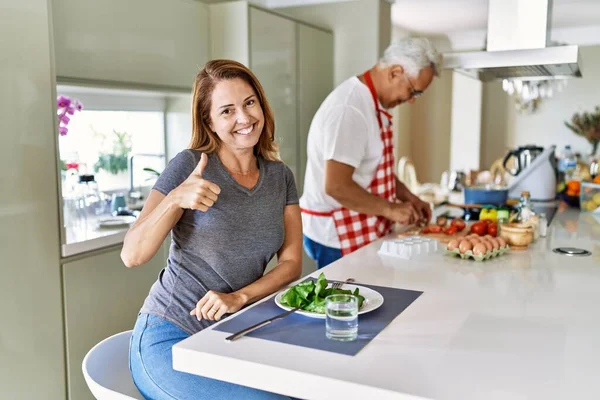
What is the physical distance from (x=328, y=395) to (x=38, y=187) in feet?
4.58

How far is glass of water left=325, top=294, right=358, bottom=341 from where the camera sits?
112cm

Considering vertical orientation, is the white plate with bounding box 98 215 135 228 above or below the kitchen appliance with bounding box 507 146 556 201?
below

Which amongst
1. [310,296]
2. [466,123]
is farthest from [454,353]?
[466,123]

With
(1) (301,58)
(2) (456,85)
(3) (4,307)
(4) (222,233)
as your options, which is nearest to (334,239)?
(4) (222,233)

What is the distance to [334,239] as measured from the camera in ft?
8.14

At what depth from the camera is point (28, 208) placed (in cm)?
194

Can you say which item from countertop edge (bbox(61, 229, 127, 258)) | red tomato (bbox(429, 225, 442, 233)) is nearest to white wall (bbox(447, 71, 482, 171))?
red tomato (bbox(429, 225, 442, 233))

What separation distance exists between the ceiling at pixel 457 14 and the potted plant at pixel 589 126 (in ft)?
3.61

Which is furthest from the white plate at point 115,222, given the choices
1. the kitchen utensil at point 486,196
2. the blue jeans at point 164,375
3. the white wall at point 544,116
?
the white wall at point 544,116

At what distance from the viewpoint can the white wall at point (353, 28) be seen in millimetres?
3777

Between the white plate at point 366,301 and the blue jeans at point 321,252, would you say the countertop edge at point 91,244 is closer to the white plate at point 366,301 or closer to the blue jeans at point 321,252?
the blue jeans at point 321,252

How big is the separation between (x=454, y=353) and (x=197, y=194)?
0.62 meters

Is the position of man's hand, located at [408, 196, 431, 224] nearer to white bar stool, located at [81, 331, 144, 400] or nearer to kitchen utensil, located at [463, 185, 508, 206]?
kitchen utensil, located at [463, 185, 508, 206]

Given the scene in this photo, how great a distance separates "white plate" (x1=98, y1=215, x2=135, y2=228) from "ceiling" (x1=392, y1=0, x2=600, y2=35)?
10.8 ft
